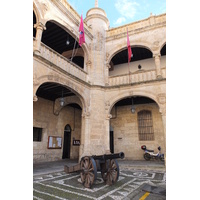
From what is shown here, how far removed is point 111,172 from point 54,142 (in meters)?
6.32

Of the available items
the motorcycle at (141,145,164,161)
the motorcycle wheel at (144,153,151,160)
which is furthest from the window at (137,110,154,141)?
the motorcycle wheel at (144,153,151,160)

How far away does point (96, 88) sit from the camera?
9.66 metres

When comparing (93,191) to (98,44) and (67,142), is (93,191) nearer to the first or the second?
(67,142)

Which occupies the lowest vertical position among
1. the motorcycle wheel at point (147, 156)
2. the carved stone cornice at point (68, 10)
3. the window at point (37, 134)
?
the motorcycle wheel at point (147, 156)

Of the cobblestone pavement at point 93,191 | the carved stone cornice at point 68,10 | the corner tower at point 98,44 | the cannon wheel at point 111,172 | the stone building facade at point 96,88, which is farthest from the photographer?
the corner tower at point 98,44

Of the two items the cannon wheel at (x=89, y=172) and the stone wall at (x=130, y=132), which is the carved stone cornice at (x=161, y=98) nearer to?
the stone wall at (x=130, y=132)

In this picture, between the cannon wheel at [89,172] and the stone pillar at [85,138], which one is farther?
the stone pillar at [85,138]

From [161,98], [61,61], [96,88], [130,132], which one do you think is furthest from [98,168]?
[130,132]

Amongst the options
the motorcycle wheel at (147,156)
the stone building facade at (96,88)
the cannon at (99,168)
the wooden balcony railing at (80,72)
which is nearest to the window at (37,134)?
the stone building facade at (96,88)

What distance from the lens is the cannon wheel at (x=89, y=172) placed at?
163 inches
